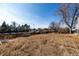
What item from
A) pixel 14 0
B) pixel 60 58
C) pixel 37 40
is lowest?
pixel 60 58

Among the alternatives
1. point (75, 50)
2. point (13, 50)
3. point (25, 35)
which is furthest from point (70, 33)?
point (13, 50)

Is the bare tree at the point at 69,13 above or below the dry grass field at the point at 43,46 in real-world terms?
above

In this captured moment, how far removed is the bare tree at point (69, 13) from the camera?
2.15 meters

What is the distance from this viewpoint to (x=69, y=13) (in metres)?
2.16

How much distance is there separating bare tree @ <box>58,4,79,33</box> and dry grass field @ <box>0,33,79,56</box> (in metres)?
0.14

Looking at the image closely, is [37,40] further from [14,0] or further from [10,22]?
[14,0]

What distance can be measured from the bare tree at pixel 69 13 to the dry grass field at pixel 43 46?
0.14m

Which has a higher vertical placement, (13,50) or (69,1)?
(69,1)

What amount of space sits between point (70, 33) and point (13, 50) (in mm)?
702

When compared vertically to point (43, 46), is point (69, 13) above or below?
above

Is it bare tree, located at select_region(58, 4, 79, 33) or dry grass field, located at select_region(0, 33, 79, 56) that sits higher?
bare tree, located at select_region(58, 4, 79, 33)

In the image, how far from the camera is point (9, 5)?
2.16m

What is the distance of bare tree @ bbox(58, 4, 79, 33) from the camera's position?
84.7 inches

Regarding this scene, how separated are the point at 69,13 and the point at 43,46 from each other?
50 centimetres
